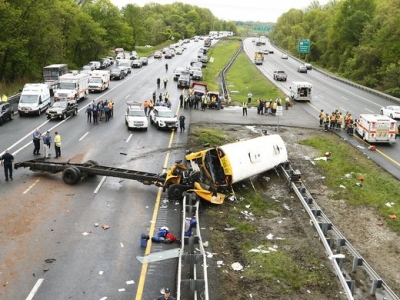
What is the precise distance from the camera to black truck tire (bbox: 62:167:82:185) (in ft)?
72.9

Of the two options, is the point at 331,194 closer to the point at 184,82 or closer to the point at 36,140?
the point at 36,140

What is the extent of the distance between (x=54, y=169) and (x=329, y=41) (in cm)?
9495

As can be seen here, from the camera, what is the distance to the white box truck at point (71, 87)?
43.5m

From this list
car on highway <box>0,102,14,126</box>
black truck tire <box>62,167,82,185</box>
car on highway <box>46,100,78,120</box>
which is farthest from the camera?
car on highway <box>46,100,78,120</box>

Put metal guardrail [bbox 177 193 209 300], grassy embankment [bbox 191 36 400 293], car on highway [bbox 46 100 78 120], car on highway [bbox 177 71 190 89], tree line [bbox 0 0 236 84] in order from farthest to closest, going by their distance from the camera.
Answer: car on highway [bbox 177 71 190 89] → tree line [bbox 0 0 236 84] → car on highway [bbox 46 100 78 120] → grassy embankment [bbox 191 36 400 293] → metal guardrail [bbox 177 193 209 300]

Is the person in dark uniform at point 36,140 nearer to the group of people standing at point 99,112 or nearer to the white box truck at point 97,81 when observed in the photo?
the group of people standing at point 99,112

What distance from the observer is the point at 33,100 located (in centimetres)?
3988

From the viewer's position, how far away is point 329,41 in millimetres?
107062

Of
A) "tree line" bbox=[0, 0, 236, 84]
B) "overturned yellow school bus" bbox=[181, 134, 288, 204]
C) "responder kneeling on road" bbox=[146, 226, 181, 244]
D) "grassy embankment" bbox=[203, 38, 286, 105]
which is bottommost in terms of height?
"grassy embankment" bbox=[203, 38, 286, 105]

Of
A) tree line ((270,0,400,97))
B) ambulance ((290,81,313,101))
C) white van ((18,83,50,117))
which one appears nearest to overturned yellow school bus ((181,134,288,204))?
white van ((18,83,50,117))

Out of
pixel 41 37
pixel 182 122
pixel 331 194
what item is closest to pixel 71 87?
pixel 182 122

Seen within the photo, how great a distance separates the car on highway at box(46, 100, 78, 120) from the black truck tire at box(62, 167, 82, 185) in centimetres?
1671

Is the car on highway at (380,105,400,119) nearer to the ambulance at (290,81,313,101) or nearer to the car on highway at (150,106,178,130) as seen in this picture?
the ambulance at (290,81,313,101)

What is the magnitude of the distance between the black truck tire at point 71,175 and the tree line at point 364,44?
5166cm
